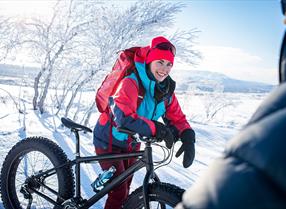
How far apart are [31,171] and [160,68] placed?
1.81 metres

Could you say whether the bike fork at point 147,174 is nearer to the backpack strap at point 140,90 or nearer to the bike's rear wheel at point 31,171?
the backpack strap at point 140,90

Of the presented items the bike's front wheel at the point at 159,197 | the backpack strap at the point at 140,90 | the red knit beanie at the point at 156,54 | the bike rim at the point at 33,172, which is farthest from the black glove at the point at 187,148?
the bike rim at the point at 33,172

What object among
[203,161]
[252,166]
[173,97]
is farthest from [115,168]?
[203,161]

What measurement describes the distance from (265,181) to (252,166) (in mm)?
40

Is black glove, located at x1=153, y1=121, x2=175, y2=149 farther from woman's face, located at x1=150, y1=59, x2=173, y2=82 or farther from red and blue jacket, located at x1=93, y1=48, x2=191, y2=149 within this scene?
woman's face, located at x1=150, y1=59, x2=173, y2=82

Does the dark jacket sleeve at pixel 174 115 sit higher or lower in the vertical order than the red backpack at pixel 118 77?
lower

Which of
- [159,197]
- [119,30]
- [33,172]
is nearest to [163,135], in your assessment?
[159,197]

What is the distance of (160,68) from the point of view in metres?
2.52

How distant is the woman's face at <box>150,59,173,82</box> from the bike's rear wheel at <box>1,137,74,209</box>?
1159 millimetres

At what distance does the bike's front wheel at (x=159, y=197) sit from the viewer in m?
2.04

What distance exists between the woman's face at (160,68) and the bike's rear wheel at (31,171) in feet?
3.80

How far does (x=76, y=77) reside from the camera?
1023 centimetres

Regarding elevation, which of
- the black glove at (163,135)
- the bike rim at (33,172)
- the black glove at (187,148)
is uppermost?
the black glove at (163,135)

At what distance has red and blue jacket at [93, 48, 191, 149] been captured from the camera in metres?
2.10
